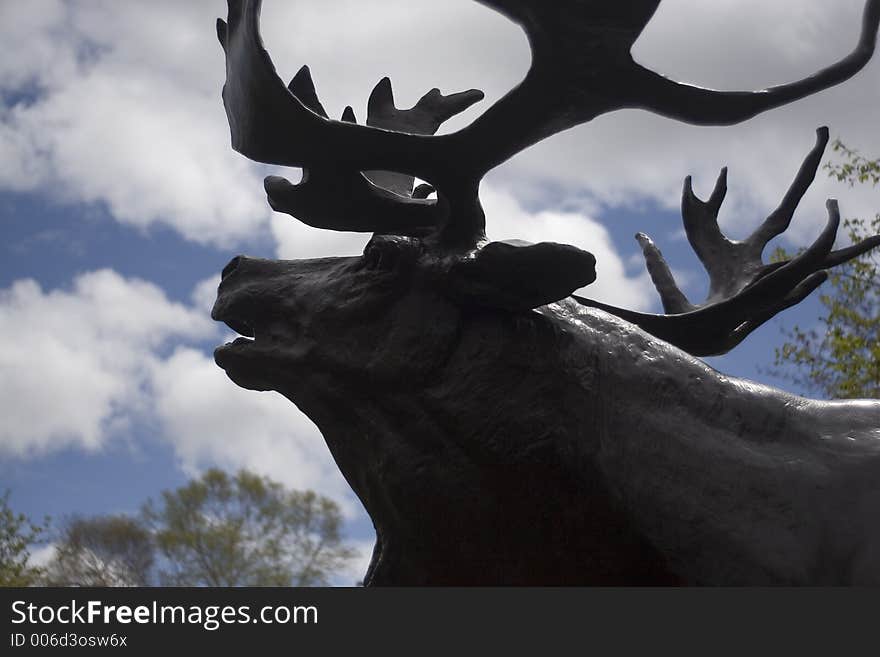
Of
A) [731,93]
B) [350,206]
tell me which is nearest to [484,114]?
[350,206]

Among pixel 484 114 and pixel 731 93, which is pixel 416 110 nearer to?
pixel 484 114

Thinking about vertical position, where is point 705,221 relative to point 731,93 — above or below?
above

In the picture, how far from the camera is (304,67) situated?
2959 mm

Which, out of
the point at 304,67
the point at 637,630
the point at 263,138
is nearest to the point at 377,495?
the point at 637,630

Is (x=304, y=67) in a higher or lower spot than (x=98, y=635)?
higher

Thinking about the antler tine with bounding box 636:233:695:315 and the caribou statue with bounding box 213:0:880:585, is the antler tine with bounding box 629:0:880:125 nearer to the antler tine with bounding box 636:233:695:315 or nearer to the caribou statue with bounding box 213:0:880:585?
the caribou statue with bounding box 213:0:880:585

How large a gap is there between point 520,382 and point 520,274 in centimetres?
25

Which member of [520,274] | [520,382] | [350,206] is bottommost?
[520,382]

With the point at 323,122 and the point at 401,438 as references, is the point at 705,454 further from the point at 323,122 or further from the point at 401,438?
the point at 323,122

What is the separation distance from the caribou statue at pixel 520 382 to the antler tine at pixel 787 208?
2.09 ft

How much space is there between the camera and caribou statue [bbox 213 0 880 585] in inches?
96.0

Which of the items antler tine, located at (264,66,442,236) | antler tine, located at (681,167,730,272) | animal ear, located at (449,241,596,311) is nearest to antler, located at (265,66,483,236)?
antler tine, located at (264,66,442,236)

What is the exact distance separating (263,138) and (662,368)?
1131mm

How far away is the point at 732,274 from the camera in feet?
11.6
